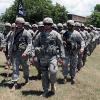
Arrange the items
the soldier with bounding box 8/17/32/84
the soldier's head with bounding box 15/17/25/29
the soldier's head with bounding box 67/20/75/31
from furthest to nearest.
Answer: the soldier's head with bounding box 67/20/75/31
the soldier with bounding box 8/17/32/84
the soldier's head with bounding box 15/17/25/29

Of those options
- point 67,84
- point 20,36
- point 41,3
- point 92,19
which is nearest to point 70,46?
point 67,84

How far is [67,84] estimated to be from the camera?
15.5m

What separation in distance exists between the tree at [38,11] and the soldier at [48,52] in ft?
195

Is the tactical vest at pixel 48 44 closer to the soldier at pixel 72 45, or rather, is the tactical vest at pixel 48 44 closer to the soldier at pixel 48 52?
the soldier at pixel 48 52

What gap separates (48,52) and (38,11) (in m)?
64.2

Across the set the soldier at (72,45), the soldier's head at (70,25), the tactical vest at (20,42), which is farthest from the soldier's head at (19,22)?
the soldier at (72,45)

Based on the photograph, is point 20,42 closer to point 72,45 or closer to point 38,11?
point 72,45

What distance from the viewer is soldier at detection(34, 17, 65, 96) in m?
12.4

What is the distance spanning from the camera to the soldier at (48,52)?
12422 mm

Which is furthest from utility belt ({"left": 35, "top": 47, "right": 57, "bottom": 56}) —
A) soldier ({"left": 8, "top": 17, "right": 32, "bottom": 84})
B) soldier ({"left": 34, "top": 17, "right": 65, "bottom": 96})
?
soldier ({"left": 8, "top": 17, "right": 32, "bottom": 84})

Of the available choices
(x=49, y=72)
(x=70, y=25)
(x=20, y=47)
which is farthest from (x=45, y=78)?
(x=70, y=25)

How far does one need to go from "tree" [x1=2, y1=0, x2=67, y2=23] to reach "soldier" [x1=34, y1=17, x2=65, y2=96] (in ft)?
195

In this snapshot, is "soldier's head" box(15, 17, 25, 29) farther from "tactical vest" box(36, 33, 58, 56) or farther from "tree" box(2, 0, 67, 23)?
"tree" box(2, 0, 67, 23)

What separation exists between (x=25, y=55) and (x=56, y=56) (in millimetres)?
954
